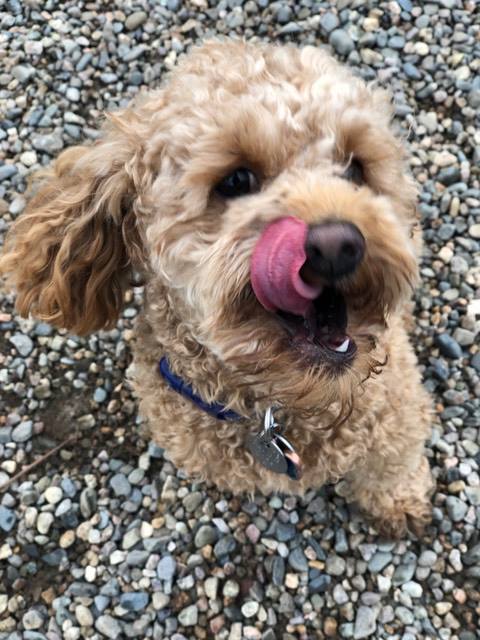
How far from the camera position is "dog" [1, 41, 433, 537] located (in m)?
1.38

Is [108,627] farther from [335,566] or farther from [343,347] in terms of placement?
[343,347]

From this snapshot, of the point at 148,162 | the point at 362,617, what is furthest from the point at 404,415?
the point at 148,162

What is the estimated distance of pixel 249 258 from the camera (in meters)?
1.37

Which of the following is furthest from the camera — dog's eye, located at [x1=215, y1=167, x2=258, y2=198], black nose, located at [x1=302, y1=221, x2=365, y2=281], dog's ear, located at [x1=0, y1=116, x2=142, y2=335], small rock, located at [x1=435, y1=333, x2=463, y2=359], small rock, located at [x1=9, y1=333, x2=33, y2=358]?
small rock, located at [x1=9, y1=333, x2=33, y2=358]

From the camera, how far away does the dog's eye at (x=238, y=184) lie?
1.55 meters

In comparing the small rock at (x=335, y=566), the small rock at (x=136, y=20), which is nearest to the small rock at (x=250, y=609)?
the small rock at (x=335, y=566)

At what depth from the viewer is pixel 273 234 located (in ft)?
4.34

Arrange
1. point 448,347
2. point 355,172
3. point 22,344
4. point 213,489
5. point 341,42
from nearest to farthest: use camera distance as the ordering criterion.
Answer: point 355,172 < point 213,489 < point 448,347 < point 22,344 < point 341,42

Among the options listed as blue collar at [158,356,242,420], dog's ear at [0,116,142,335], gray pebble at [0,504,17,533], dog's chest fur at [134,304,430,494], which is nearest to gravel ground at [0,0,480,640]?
gray pebble at [0,504,17,533]

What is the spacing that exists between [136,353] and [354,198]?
102 cm

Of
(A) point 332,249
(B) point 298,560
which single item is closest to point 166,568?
(B) point 298,560

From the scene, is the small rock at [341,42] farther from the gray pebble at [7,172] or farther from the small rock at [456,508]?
the small rock at [456,508]

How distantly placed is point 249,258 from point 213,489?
5.07ft

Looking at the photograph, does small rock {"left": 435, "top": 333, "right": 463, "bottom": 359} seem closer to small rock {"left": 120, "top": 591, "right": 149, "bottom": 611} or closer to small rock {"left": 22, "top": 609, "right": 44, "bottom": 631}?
small rock {"left": 120, "top": 591, "right": 149, "bottom": 611}
